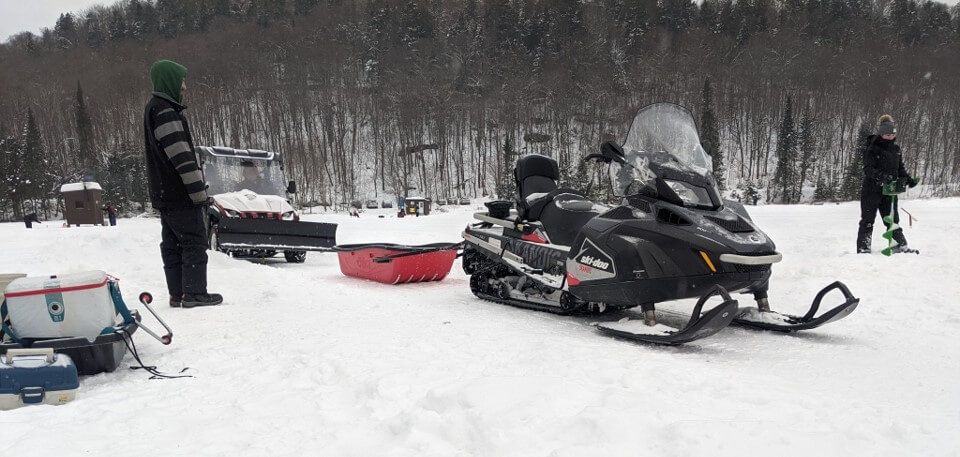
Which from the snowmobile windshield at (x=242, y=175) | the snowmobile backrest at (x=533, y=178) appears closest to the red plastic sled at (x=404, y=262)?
the snowmobile backrest at (x=533, y=178)

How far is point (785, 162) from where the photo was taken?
44.8 m

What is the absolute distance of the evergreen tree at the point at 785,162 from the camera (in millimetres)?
44062

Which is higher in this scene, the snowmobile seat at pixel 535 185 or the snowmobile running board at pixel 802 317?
the snowmobile seat at pixel 535 185

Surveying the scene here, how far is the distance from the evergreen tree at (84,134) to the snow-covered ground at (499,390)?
183ft

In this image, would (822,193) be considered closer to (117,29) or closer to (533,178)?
(533,178)

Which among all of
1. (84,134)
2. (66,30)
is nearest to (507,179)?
(84,134)

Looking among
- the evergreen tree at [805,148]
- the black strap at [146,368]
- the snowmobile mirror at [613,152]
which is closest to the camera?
the black strap at [146,368]

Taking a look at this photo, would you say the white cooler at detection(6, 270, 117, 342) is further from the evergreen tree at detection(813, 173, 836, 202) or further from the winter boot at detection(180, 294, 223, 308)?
the evergreen tree at detection(813, 173, 836, 202)

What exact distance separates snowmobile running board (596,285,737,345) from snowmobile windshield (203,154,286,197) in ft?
28.2

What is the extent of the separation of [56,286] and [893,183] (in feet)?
26.6

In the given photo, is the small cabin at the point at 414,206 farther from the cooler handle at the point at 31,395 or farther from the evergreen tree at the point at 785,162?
the evergreen tree at the point at 785,162

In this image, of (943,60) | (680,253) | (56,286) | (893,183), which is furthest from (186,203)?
(943,60)

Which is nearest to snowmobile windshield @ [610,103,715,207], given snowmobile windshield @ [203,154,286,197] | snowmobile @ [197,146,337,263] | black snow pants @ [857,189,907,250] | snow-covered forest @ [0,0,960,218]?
black snow pants @ [857,189,907,250]

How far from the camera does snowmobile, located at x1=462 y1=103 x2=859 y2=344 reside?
3.14 meters
